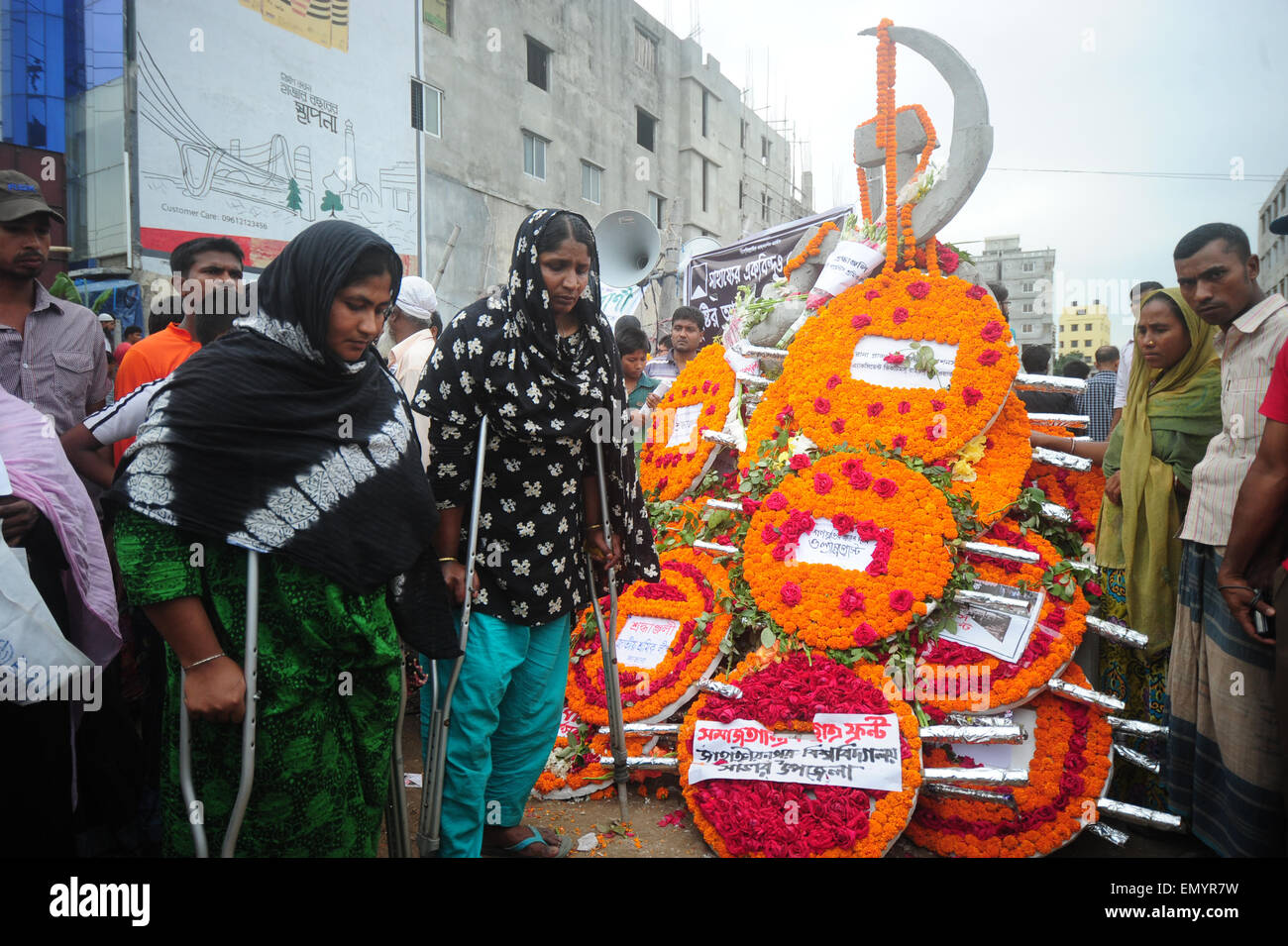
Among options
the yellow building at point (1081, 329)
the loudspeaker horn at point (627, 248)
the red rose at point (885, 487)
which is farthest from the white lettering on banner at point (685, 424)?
the yellow building at point (1081, 329)

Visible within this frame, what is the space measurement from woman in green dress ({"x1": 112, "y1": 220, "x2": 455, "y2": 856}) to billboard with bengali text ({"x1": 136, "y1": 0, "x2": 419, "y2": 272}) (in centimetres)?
1272

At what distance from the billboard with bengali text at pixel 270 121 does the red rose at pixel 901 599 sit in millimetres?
12991

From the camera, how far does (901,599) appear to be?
3684mm

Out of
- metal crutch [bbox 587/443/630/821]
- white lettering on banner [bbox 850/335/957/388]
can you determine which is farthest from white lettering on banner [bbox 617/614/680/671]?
white lettering on banner [bbox 850/335/957/388]

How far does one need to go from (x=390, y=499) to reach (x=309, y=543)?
258 mm

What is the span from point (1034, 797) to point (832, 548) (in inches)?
55.4

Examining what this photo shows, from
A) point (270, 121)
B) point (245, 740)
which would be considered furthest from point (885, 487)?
point (270, 121)

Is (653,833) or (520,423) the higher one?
(520,423)

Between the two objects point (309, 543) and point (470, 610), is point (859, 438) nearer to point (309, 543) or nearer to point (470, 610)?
point (470, 610)

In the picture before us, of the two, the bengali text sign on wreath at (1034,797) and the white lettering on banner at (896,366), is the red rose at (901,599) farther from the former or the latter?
the white lettering on banner at (896,366)

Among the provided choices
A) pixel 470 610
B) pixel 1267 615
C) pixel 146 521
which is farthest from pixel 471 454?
pixel 1267 615

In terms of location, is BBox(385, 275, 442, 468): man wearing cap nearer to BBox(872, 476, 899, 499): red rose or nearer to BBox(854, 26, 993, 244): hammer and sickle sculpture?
BBox(872, 476, 899, 499): red rose

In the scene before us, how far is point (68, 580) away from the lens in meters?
2.38

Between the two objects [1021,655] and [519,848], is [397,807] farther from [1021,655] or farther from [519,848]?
[1021,655]
